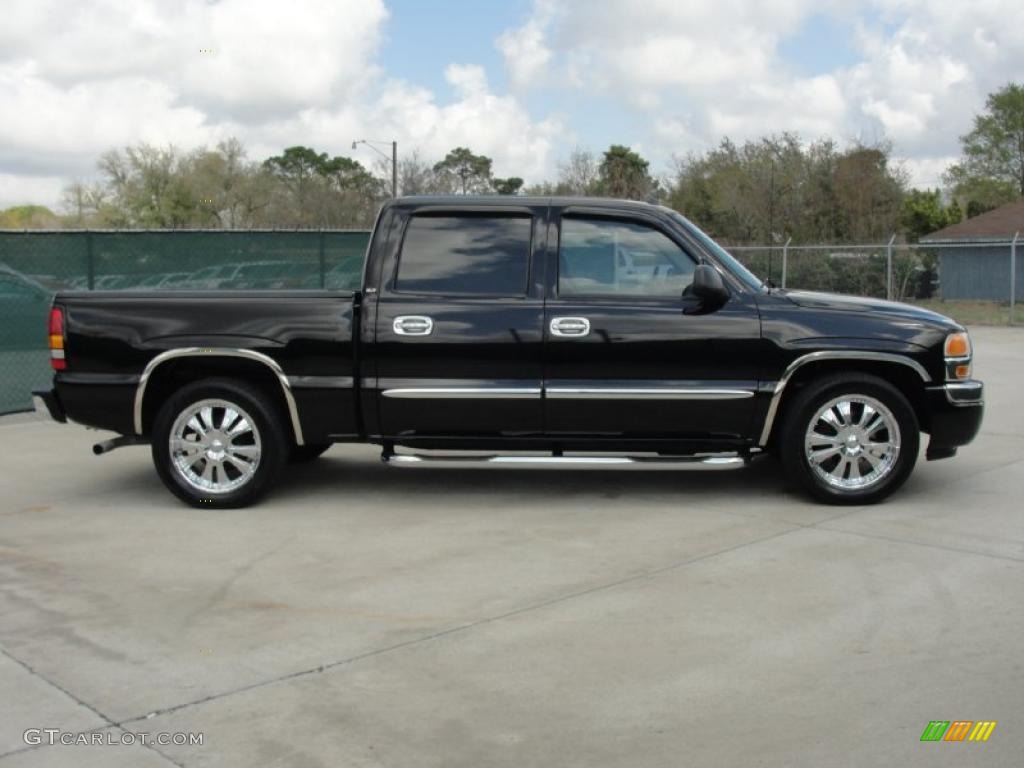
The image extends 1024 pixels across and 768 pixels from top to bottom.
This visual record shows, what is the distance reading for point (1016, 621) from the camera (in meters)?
5.06

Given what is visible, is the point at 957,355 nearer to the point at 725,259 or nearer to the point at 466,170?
the point at 725,259

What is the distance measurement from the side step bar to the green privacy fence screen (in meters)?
5.09

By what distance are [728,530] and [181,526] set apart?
10.7 ft

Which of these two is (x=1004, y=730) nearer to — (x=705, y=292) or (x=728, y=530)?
(x=728, y=530)

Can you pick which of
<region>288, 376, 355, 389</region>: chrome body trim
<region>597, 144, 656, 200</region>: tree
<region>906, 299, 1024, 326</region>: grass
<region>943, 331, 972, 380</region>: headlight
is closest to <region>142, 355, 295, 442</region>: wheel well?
<region>288, 376, 355, 389</region>: chrome body trim

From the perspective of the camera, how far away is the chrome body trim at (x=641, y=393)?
23.4 feet

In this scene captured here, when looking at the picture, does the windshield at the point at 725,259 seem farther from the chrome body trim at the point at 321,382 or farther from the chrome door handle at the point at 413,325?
the chrome body trim at the point at 321,382

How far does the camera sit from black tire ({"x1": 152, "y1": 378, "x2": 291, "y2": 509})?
7.31 metres

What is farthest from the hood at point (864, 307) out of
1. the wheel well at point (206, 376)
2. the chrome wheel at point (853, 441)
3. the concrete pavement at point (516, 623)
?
the wheel well at point (206, 376)

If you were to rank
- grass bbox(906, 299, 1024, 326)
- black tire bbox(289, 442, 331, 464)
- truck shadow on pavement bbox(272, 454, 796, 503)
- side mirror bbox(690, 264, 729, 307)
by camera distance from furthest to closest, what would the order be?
1. grass bbox(906, 299, 1024, 326)
2. black tire bbox(289, 442, 331, 464)
3. truck shadow on pavement bbox(272, 454, 796, 503)
4. side mirror bbox(690, 264, 729, 307)

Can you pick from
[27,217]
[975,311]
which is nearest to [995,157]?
[975,311]

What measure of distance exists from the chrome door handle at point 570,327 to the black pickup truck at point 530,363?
1 cm

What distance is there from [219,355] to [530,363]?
1948 millimetres

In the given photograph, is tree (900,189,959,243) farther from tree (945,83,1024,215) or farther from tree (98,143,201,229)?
tree (98,143,201,229)
